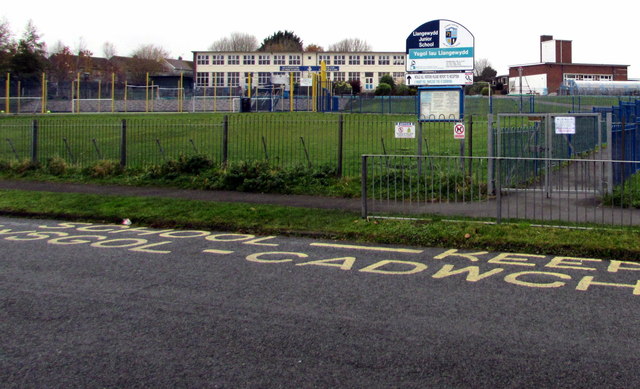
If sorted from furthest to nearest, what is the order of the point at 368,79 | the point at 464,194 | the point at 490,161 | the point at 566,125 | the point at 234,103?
the point at 368,79, the point at 234,103, the point at 566,125, the point at 490,161, the point at 464,194

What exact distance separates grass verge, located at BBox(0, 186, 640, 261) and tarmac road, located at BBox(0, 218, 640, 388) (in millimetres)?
405

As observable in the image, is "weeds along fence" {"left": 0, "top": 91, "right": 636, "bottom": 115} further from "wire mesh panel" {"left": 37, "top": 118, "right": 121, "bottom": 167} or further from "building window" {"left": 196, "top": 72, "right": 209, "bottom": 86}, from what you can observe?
"building window" {"left": 196, "top": 72, "right": 209, "bottom": 86}

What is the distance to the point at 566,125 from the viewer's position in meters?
12.7

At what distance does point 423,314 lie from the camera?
562 centimetres

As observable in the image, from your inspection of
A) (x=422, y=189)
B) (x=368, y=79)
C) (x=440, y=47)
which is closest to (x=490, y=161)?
(x=422, y=189)

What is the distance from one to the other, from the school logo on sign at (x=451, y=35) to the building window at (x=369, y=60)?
257 ft

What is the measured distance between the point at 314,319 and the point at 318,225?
4.86 metres

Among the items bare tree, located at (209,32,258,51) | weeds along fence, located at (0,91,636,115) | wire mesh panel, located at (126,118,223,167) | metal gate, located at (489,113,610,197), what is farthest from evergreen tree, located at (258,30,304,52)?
metal gate, located at (489,113,610,197)

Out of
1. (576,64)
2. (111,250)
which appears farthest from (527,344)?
(576,64)

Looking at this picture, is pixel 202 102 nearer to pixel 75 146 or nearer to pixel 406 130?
pixel 75 146

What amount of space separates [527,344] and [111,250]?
590 cm

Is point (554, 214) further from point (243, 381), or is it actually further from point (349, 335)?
point (243, 381)

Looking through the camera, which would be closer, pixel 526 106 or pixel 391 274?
pixel 391 274

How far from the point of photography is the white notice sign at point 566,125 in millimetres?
12617
